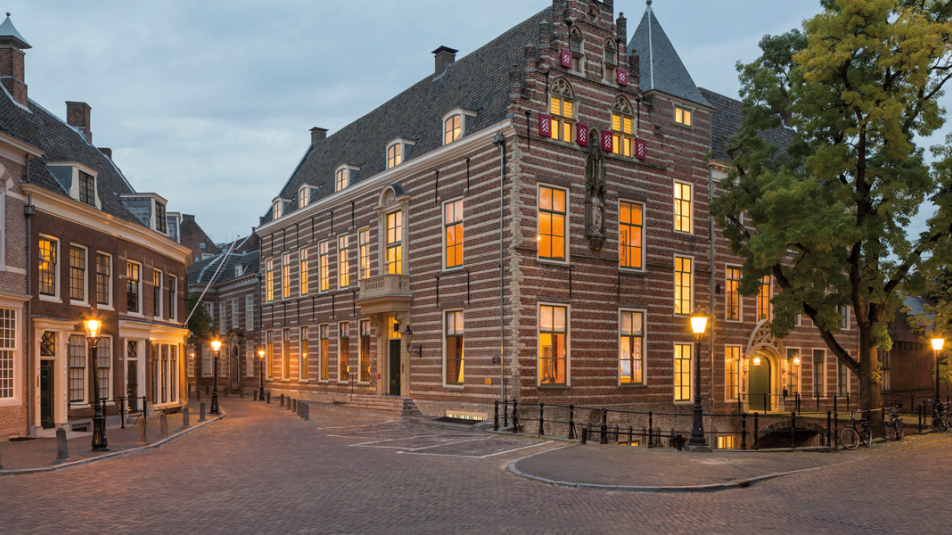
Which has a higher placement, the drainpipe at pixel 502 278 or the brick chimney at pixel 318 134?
the brick chimney at pixel 318 134

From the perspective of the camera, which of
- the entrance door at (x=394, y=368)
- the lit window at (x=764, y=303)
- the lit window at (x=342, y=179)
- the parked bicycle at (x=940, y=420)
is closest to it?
the parked bicycle at (x=940, y=420)

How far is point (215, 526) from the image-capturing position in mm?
9789

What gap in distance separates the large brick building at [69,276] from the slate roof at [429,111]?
10.3 meters

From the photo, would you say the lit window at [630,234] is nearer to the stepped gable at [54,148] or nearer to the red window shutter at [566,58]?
the red window shutter at [566,58]

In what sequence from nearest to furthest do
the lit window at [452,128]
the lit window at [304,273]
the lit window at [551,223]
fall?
the lit window at [551,223], the lit window at [452,128], the lit window at [304,273]

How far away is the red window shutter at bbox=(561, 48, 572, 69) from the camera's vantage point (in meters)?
26.0

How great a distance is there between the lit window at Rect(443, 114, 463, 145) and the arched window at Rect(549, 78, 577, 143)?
3686mm

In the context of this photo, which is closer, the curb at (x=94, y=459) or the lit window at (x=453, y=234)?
the curb at (x=94, y=459)

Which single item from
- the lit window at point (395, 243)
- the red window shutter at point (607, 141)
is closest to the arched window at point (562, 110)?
the red window shutter at point (607, 141)

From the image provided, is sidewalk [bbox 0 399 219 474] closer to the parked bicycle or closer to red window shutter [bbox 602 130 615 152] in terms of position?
red window shutter [bbox 602 130 615 152]

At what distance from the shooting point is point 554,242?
1013 inches

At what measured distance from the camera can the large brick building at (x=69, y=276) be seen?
20.3 m

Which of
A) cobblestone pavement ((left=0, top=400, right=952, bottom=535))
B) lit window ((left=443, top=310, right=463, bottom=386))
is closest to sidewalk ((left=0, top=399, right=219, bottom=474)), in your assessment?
cobblestone pavement ((left=0, top=400, right=952, bottom=535))

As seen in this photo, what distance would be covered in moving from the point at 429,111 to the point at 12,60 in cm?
1556
